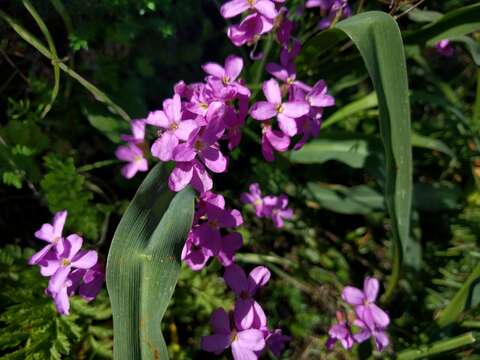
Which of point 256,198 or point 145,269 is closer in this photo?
point 145,269

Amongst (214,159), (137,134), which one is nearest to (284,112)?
(214,159)

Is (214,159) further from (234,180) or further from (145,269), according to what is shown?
(234,180)

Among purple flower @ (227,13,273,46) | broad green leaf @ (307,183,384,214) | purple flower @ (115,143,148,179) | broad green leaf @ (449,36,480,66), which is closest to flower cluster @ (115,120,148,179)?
purple flower @ (115,143,148,179)

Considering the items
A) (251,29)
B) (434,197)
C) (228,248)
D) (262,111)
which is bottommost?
(434,197)

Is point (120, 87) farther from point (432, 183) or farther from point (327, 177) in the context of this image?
point (432, 183)

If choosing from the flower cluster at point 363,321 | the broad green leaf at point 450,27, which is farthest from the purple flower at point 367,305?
the broad green leaf at point 450,27
